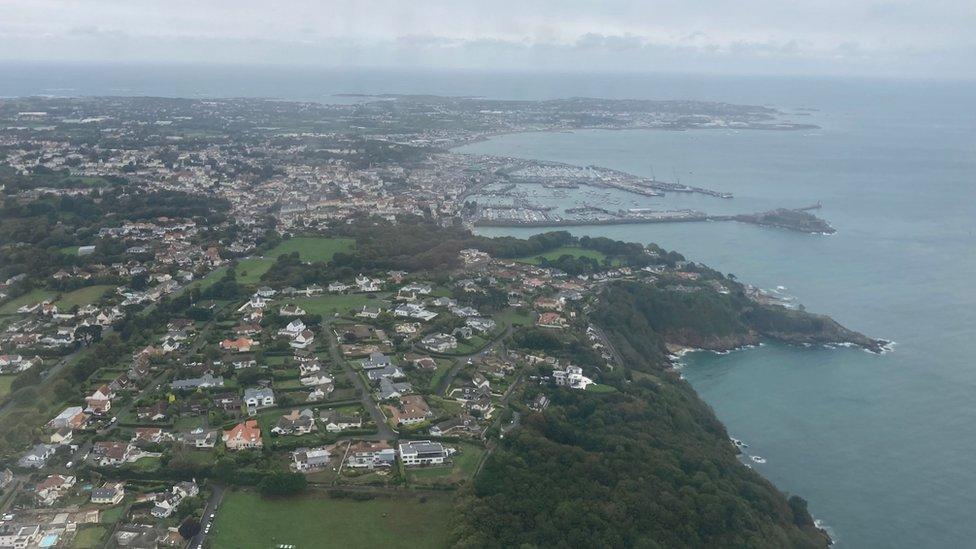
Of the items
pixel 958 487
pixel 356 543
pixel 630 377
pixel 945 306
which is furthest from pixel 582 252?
pixel 356 543

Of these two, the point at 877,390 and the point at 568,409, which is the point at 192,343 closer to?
the point at 568,409

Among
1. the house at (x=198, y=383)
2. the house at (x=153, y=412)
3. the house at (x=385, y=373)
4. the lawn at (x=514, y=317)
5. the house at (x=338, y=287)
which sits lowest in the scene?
the house at (x=153, y=412)

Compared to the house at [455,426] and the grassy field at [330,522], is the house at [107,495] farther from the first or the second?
the house at [455,426]

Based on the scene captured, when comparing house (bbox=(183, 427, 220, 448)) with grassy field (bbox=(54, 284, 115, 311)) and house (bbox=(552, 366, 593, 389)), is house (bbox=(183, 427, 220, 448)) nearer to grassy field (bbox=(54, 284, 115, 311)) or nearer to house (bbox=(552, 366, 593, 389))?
house (bbox=(552, 366, 593, 389))

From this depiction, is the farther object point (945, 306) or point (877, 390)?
point (945, 306)

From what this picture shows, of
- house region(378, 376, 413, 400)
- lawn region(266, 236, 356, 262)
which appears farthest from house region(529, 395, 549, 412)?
lawn region(266, 236, 356, 262)

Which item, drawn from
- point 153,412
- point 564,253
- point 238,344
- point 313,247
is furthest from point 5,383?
point 564,253

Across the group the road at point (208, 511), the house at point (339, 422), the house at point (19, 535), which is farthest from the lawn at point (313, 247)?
the house at point (19, 535)
